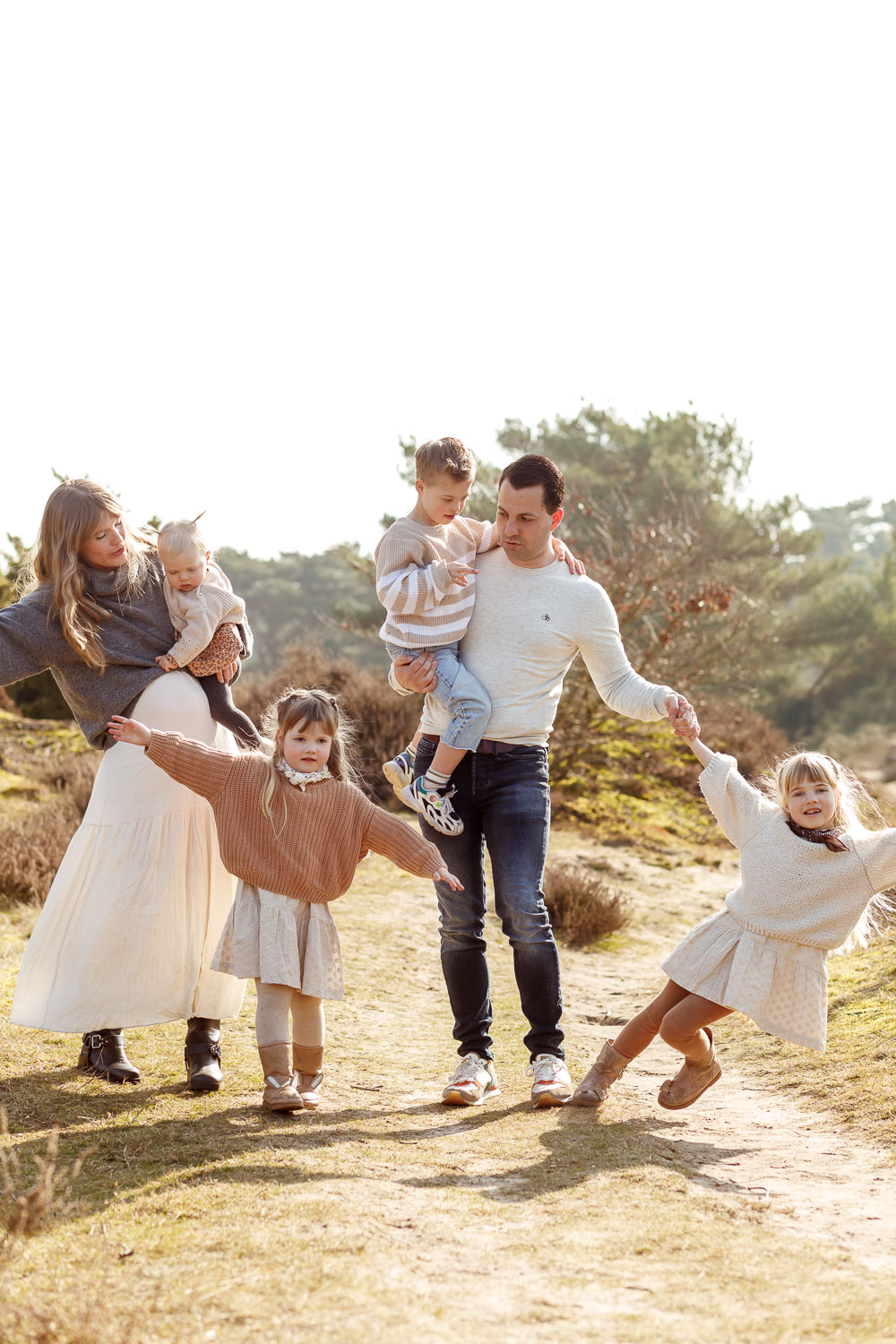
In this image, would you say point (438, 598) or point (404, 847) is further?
point (438, 598)

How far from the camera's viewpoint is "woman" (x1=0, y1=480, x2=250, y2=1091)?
13.0 ft

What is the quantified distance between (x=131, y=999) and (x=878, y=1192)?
7.45ft

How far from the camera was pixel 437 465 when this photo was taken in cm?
380

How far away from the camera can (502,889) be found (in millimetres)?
3945

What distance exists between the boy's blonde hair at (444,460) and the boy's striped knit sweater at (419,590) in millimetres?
199

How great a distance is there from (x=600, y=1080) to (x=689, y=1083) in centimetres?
27

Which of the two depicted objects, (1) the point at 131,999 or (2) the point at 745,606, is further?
(2) the point at 745,606

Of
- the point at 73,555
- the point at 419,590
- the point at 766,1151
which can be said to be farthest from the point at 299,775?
the point at 766,1151

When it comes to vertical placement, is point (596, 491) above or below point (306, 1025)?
above

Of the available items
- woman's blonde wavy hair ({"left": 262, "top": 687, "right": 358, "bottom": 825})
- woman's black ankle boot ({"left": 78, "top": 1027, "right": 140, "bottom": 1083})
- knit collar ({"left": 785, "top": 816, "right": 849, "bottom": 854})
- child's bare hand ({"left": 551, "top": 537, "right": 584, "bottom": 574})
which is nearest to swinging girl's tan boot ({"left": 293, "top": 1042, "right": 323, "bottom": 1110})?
woman's black ankle boot ({"left": 78, "top": 1027, "right": 140, "bottom": 1083})

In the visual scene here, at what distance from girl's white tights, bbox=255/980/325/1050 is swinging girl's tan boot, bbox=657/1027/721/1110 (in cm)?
113

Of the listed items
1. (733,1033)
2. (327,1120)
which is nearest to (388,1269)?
(327,1120)

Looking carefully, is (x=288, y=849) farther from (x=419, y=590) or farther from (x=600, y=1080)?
(x=600, y=1080)

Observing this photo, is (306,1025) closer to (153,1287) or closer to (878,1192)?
(153,1287)
